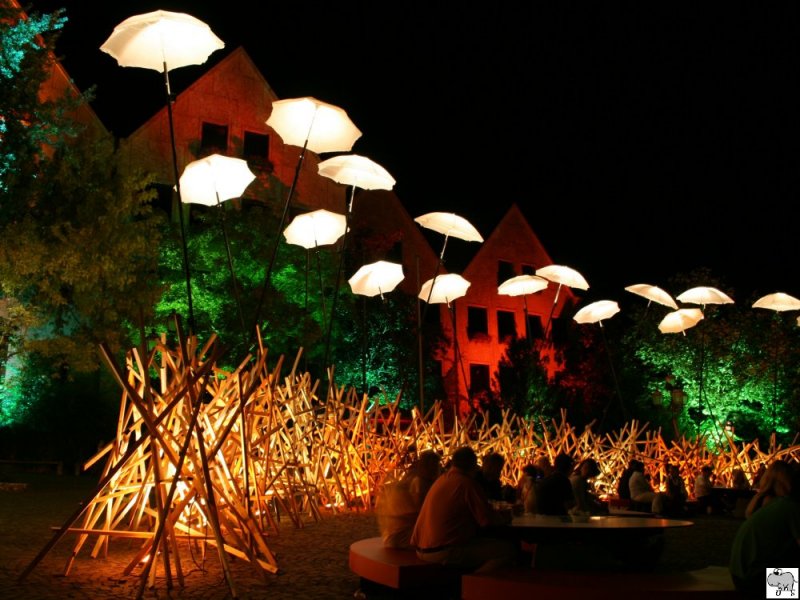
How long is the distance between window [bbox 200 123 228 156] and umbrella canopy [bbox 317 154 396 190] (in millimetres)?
13302

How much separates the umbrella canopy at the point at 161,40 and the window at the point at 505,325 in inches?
949

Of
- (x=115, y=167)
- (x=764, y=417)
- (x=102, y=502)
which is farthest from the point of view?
(x=764, y=417)

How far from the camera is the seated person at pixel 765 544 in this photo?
4625 mm

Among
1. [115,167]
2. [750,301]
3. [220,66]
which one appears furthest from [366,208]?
[750,301]

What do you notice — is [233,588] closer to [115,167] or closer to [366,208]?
[115,167]

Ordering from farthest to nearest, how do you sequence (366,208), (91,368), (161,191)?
(366,208)
(161,191)
(91,368)

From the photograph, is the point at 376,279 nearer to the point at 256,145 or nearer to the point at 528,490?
the point at 528,490

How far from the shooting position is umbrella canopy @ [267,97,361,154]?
8047mm

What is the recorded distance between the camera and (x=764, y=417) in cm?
2556

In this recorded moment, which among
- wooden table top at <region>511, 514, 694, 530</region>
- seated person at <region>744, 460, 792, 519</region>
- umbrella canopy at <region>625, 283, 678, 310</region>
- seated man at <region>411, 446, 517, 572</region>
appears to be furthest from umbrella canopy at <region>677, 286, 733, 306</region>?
seated man at <region>411, 446, 517, 572</region>

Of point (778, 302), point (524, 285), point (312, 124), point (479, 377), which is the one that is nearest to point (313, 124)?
point (312, 124)

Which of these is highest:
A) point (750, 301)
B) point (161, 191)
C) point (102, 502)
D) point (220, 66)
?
point (220, 66)

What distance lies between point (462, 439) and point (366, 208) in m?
14.8

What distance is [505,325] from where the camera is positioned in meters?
30.8
